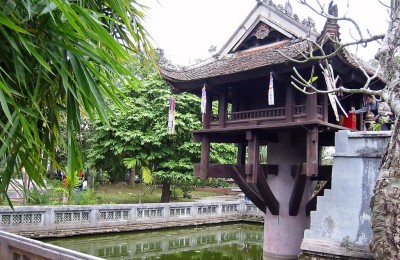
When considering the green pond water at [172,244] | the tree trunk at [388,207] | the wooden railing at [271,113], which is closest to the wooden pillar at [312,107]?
the wooden railing at [271,113]

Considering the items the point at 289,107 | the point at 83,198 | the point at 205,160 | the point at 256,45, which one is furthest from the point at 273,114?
the point at 83,198

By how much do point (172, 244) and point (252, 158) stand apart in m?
4.20

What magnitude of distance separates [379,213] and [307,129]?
375 cm

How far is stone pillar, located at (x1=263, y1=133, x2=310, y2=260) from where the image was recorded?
24.2 ft

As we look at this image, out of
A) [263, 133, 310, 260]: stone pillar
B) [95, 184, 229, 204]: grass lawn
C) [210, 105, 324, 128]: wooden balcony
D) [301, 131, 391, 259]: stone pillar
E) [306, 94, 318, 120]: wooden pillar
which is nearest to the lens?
[301, 131, 391, 259]: stone pillar

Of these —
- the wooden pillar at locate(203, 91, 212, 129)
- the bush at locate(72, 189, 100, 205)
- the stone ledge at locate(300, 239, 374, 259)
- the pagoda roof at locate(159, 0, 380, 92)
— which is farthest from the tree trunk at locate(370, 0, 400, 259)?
the bush at locate(72, 189, 100, 205)

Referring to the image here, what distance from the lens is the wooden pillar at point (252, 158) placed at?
22.7ft

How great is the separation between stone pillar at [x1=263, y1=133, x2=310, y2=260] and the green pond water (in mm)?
1901

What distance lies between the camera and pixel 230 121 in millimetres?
7359

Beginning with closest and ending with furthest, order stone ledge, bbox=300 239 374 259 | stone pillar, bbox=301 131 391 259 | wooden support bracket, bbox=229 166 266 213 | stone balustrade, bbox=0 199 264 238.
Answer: stone ledge, bbox=300 239 374 259 → stone pillar, bbox=301 131 391 259 → wooden support bracket, bbox=229 166 266 213 → stone balustrade, bbox=0 199 264 238

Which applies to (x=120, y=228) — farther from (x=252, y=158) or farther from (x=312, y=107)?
(x=312, y=107)

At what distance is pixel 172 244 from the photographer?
394 inches

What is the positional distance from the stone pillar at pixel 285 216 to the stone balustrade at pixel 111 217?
4589 mm

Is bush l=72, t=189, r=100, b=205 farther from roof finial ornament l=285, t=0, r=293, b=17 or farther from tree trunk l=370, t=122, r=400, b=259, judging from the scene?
tree trunk l=370, t=122, r=400, b=259
